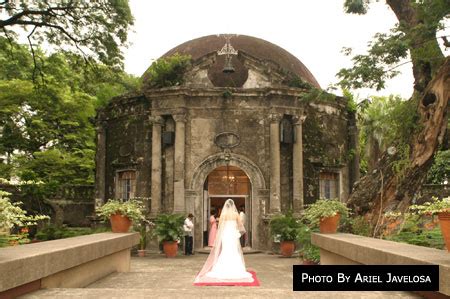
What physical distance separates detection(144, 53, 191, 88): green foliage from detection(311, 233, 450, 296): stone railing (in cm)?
1039

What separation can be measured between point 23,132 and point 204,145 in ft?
40.5

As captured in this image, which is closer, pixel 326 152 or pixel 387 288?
pixel 387 288

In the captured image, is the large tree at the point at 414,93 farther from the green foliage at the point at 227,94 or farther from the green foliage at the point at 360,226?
the green foliage at the point at 227,94

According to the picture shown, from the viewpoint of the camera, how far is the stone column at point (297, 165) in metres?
17.4

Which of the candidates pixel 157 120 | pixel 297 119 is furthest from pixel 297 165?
pixel 157 120

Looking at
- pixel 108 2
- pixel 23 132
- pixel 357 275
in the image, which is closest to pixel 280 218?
pixel 108 2

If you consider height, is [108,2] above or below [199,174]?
above

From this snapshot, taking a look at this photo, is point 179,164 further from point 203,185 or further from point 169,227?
point 169,227

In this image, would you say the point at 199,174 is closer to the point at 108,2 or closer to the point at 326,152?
the point at 326,152

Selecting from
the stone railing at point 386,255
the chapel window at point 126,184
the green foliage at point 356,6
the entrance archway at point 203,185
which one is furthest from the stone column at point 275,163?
the stone railing at point 386,255

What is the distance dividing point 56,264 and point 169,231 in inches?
407

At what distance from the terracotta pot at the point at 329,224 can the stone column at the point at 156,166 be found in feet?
27.9

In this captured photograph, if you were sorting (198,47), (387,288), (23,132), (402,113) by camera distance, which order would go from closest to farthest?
(387,288), (402,113), (198,47), (23,132)

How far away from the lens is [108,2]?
15.1m
